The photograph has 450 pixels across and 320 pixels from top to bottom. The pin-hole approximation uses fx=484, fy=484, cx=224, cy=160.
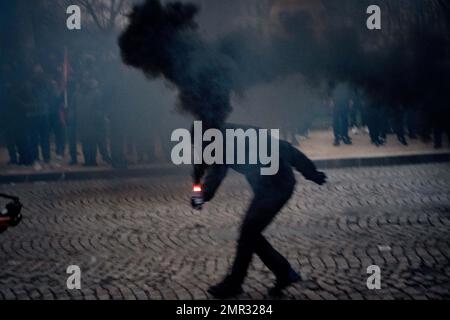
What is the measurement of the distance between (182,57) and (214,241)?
8.53 feet

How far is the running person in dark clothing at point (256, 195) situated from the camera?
4449 millimetres

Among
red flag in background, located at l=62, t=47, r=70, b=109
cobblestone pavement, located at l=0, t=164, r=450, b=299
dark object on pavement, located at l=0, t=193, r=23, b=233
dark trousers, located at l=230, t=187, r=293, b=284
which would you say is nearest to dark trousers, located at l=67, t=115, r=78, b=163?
red flag in background, located at l=62, t=47, r=70, b=109

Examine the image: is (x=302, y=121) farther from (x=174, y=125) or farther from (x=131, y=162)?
(x=131, y=162)

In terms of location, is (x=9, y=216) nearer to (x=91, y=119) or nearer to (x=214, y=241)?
(x=214, y=241)

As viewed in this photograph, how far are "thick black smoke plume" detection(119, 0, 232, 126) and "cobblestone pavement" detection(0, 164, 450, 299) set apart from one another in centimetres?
182

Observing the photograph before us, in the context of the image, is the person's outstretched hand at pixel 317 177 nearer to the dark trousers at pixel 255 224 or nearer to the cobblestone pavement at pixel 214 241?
the dark trousers at pixel 255 224

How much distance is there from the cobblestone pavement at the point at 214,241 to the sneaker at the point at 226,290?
101 mm

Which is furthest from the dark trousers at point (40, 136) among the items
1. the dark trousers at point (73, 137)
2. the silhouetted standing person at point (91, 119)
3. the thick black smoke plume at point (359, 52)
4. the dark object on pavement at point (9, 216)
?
the thick black smoke plume at point (359, 52)

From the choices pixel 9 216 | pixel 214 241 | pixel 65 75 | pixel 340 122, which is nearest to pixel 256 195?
pixel 214 241

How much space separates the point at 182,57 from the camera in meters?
4.60

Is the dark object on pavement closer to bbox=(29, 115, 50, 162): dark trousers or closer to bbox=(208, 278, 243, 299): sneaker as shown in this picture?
bbox=(208, 278, 243, 299): sneaker

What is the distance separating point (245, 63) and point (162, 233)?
2.66m

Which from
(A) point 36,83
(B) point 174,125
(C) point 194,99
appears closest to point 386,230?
(C) point 194,99
